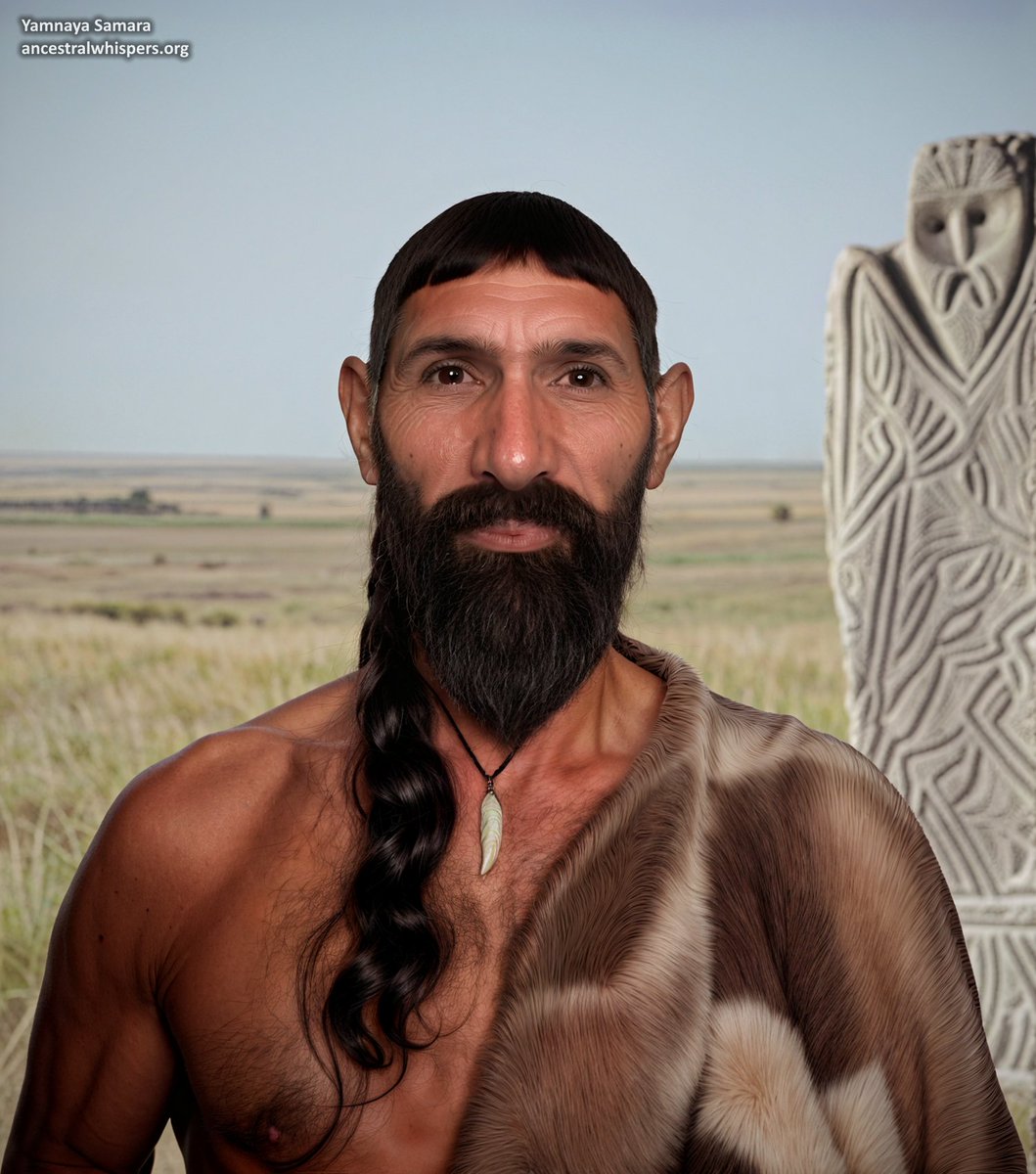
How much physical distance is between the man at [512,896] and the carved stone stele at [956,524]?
6.51 feet

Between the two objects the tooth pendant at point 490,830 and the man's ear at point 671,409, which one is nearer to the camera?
the tooth pendant at point 490,830

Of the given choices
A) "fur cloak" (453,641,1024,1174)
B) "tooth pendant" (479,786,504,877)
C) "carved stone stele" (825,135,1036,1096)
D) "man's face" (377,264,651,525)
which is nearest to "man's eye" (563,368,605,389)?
"man's face" (377,264,651,525)

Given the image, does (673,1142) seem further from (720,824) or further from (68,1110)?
(68,1110)

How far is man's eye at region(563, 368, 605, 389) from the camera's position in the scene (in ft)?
6.81

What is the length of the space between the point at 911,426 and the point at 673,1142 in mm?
2672

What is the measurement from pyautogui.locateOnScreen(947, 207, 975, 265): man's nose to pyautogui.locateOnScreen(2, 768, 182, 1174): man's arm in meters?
3.01

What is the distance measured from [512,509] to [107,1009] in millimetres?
984

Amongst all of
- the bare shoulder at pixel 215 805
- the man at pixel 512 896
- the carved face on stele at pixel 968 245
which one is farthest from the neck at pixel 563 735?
the carved face on stele at pixel 968 245

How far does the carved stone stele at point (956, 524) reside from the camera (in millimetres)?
3969

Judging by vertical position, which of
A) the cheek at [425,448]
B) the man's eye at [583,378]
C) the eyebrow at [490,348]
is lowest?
the cheek at [425,448]

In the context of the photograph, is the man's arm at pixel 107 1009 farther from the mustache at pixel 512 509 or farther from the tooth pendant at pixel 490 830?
the mustache at pixel 512 509

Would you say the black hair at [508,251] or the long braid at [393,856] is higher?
the black hair at [508,251]

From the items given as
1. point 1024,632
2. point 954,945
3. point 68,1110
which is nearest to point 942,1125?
point 954,945

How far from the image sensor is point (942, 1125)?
2020mm
